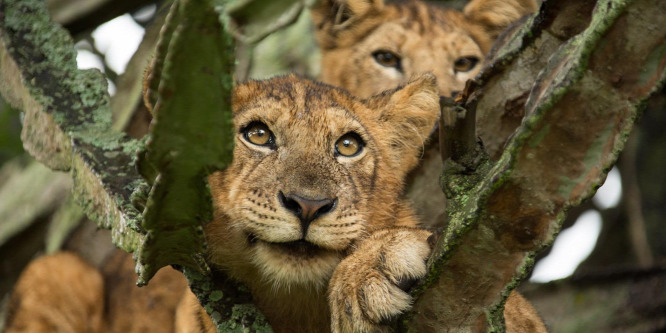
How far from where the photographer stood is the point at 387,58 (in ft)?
25.9

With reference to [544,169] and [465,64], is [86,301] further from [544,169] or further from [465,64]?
[544,169]

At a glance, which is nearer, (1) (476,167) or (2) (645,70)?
(2) (645,70)

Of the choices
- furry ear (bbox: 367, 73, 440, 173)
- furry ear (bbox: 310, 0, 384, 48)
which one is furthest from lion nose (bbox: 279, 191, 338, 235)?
furry ear (bbox: 310, 0, 384, 48)

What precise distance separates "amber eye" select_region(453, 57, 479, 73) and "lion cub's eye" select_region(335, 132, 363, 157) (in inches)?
130

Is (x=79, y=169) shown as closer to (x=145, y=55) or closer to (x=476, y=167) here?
(x=476, y=167)

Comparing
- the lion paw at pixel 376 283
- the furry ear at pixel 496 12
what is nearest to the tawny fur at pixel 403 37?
the furry ear at pixel 496 12

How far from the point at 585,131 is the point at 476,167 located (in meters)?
0.50

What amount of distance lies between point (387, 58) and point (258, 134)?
382 centimetres

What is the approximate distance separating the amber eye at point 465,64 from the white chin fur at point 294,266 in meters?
4.20

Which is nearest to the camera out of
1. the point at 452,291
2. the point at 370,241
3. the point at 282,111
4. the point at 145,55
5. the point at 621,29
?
the point at 621,29

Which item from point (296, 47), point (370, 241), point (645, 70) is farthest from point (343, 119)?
point (296, 47)

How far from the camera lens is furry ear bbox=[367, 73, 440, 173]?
16.5 feet

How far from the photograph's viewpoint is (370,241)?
371 cm

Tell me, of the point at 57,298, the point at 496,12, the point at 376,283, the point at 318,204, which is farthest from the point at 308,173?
the point at 496,12
